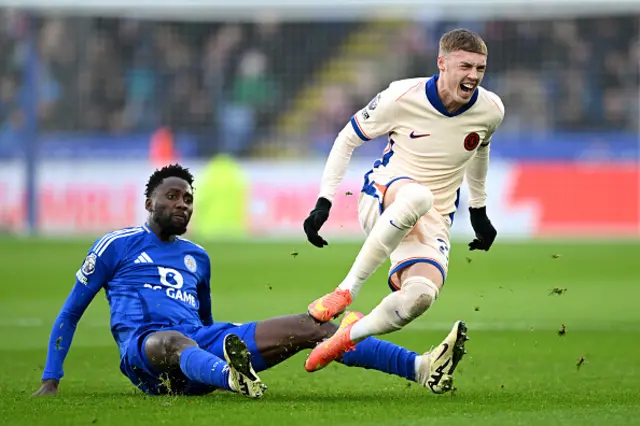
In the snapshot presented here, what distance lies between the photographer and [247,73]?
26.4 metres

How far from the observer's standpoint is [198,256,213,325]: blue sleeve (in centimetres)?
664

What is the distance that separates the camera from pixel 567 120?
2481cm

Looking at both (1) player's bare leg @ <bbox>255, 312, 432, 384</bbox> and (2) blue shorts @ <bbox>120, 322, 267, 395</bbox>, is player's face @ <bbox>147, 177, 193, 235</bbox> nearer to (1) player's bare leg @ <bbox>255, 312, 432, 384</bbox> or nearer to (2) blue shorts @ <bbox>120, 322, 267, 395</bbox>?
(2) blue shorts @ <bbox>120, 322, 267, 395</bbox>

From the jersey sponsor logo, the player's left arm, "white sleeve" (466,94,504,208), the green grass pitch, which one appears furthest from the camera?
the player's left arm

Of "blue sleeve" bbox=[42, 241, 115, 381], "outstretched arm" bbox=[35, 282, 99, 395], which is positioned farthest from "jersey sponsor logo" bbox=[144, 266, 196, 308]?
"outstretched arm" bbox=[35, 282, 99, 395]

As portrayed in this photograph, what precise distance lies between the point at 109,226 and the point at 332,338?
17.2 metres

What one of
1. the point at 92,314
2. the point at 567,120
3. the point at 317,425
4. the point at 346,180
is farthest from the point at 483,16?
the point at 317,425

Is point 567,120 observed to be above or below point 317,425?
above

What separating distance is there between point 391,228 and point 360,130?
2.32ft

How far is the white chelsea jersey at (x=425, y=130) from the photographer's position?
639cm

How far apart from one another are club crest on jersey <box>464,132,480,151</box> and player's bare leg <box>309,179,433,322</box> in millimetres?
504

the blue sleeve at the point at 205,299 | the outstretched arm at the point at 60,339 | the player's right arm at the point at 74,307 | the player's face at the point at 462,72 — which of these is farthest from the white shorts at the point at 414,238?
the outstretched arm at the point at 60,339

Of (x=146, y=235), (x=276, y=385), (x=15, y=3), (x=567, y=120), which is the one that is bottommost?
(x=276, y=385)

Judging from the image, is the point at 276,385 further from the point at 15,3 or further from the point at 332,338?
the point at 15,3
